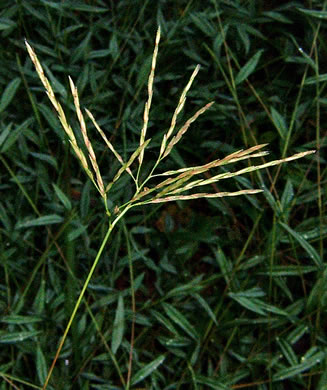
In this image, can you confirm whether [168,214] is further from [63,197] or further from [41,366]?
[41,366]

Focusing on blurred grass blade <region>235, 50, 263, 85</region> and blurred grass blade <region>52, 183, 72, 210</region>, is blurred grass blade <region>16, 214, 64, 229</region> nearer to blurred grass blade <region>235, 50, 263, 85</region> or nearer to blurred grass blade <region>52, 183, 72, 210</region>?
blurred grass blade <region>52, 183, 72, 210</region>

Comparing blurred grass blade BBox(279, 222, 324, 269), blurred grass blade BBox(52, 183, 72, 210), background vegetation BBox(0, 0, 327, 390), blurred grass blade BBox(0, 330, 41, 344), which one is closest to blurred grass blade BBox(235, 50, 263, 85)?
background vegetation BBox(0, 0, 327, 390)

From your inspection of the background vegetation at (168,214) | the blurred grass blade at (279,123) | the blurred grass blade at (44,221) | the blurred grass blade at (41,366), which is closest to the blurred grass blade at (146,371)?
the background vegetation at (168,214)

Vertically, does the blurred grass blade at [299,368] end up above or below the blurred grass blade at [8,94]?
below

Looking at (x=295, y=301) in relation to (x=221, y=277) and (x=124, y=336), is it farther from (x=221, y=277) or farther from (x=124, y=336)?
(x=124, y=336)

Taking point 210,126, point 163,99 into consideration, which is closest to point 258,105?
point 210,126

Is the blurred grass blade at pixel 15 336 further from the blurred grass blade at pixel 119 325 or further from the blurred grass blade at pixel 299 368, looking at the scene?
the blurred grass blade at pixel 299 368

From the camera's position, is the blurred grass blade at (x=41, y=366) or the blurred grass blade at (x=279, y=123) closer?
the blurred grass blade at (x=41, y=366)
